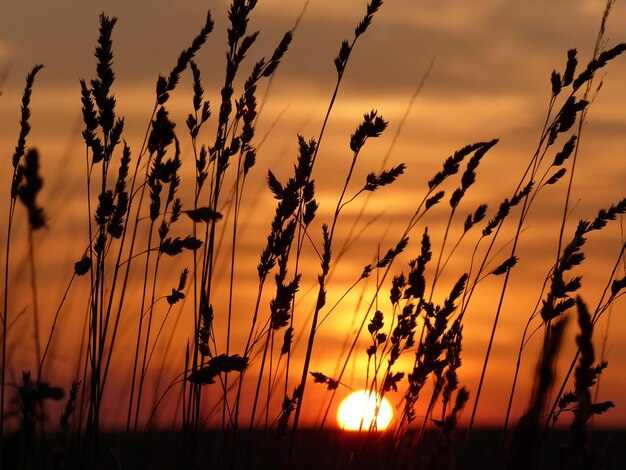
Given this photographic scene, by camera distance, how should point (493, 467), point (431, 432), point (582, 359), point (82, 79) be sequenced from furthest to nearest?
point (431, 432), point (493, 467), point (82, 79), point (582, 359)

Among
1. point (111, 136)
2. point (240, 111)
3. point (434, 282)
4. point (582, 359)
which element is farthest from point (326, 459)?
point (582, 359)

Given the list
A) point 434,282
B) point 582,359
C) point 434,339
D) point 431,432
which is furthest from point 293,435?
point 582,359

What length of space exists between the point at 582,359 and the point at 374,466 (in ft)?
6.01

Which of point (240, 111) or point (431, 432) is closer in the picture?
point (240, 111)

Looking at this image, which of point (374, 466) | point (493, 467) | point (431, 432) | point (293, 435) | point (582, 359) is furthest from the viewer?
point (431, 432)

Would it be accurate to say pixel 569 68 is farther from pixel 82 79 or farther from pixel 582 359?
pixel 582 359

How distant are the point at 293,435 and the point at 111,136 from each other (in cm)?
99

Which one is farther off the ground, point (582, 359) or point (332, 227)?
point (332, 227)

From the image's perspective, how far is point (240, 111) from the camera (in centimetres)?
297

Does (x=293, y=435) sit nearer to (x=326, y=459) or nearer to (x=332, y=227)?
(x=332, y=227)

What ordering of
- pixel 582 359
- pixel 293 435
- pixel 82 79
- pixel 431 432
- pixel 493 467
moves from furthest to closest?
1. pixel 431 432
2. pixel 493 467
3. pixel 293 435
4. pixel 82 79
5. pixel 582 359

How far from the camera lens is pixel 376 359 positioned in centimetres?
330

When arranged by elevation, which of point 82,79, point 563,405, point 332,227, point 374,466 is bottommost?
point 374,466

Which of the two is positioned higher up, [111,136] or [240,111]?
[240,111]
